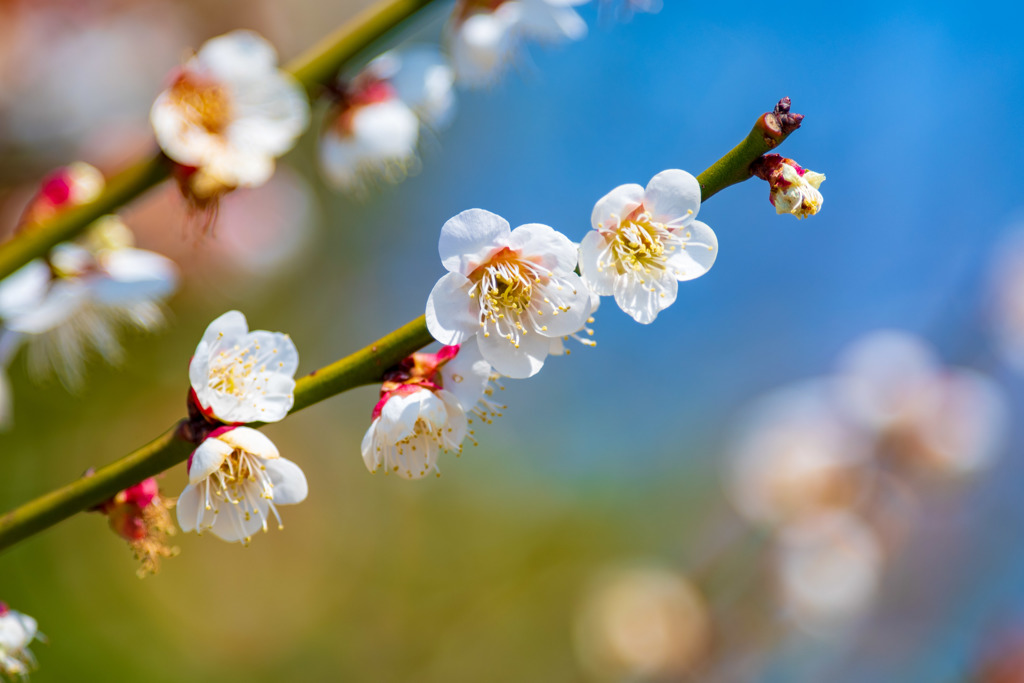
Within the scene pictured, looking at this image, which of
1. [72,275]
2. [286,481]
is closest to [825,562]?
[286,481]

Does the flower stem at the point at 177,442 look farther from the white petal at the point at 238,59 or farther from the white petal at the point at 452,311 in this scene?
the white petal at the point at 238,59

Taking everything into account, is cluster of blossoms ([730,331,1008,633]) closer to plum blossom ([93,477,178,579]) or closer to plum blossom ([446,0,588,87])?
plum blossom ([446,0,588,87])

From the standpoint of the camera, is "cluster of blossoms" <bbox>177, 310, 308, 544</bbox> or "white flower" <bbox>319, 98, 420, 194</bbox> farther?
"white flower" <bbox>319, 98, 420, 194</bbox>

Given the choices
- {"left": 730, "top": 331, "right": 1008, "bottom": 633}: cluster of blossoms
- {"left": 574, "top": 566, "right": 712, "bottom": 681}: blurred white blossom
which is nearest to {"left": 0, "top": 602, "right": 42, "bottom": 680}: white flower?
{"left": 574, "top": 566, "right": 712, "bottom": 681}: blurred white blossom

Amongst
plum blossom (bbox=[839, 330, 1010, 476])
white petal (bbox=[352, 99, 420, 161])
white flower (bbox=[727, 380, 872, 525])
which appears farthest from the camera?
white flower (bbox=[727, 380, 872, 525])

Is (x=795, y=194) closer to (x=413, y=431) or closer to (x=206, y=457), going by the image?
(x=413, y=431)

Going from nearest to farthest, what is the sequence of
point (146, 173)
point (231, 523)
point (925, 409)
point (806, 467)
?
point (231, 523)
point (146, 173)
point (925, 409)
point (806, 467)

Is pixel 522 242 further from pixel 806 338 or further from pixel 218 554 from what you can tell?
pixel 806 338
